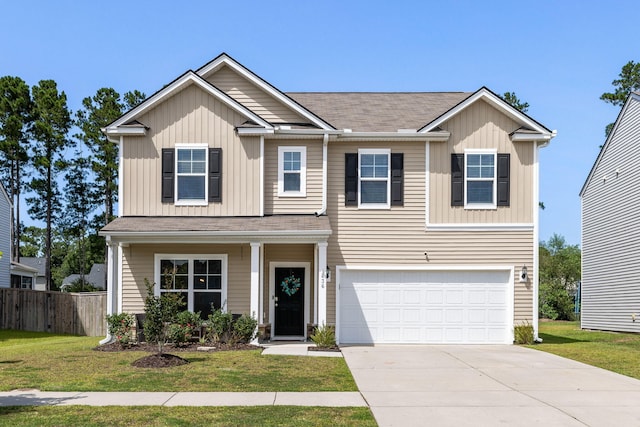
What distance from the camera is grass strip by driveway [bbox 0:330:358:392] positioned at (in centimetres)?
1064

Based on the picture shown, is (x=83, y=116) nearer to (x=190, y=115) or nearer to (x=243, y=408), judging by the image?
(x=190, y=115)

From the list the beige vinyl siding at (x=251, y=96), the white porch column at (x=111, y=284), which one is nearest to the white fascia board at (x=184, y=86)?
the beige vinyl siding at (x=251, y=96)

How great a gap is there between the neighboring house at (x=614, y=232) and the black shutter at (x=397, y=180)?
947 cm

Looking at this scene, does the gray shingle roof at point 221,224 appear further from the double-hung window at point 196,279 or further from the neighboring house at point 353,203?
the double-hung window at point 196,279

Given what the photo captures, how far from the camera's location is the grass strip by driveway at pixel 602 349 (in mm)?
13852

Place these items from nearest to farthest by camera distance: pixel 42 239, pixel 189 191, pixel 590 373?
pixel 590 373
pixel 189 191
pixel 42 239

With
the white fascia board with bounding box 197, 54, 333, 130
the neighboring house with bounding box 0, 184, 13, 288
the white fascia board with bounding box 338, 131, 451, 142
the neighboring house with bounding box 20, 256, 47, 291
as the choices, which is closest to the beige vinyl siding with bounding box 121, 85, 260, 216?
the white fascia board with bounding box 197, 54, 333, 130

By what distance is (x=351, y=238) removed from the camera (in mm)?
18281

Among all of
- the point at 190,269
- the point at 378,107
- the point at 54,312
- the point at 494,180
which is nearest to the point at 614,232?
the point at 494,180

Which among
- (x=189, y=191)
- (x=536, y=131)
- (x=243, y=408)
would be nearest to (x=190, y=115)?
(x=189, y=191)

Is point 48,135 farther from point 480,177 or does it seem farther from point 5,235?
point 480,177

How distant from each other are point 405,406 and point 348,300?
9.12m

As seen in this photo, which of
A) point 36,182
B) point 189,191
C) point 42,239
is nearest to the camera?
point 189,191

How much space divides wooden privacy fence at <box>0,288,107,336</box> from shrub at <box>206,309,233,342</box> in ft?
25.0
